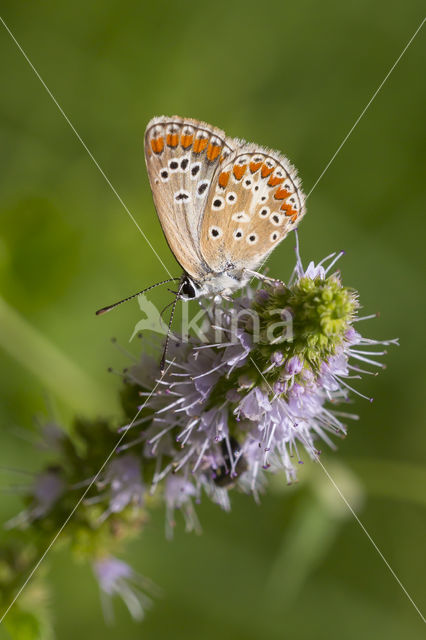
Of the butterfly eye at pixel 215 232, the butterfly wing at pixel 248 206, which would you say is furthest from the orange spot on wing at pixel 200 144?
the butterfly eye at pixel 215 232

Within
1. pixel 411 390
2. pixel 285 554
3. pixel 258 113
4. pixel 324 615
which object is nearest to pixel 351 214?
pixel 258 113

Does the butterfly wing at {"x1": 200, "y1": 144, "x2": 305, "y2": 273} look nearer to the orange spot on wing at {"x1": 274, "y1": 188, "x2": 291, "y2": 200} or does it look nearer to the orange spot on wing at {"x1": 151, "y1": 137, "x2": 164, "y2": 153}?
the orange spot on wing at {"x1": 274, "y1": 188, "x2": 291, "y2": 200}

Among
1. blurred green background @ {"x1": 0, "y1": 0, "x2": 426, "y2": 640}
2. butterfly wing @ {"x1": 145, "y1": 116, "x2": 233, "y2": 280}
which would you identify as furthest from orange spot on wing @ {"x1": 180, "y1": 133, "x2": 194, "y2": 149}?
blurred green background @ {"x1": 0, "y1": 0, "x2": 426, "y2": 640}

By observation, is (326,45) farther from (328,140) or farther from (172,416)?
(172,416)

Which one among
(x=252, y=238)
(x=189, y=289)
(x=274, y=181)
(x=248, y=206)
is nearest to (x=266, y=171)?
(x=274, y=181)

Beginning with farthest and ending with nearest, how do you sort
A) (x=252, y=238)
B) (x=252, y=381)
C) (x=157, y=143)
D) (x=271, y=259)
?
(x=271, y=259)
(x=252, y=238)
(x=157, y=143)
(x=252, y=381)

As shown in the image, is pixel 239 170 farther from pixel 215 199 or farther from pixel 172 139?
pixel 172 139

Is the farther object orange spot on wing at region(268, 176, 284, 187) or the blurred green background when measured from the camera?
the blurred green background
